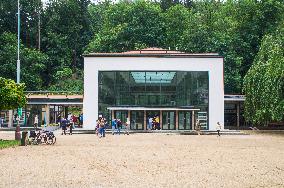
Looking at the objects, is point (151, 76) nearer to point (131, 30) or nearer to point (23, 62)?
point (131, 30)

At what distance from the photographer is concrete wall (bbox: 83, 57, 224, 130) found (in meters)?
44.9

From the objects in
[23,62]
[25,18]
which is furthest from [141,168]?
[25,18]

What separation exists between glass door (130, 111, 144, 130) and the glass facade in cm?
10

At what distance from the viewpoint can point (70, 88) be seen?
6388 centimetres

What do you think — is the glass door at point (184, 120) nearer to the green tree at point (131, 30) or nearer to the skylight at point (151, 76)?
the skylight at point (151, 76)

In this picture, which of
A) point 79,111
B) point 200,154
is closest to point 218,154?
point 200,154

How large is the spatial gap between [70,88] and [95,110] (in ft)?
66.0

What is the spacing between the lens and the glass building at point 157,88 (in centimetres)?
4478

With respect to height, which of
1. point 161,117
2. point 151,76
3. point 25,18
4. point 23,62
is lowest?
point 161,117

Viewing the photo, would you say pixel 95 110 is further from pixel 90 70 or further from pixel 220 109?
pixel 220 109

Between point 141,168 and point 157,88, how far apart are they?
28881mm

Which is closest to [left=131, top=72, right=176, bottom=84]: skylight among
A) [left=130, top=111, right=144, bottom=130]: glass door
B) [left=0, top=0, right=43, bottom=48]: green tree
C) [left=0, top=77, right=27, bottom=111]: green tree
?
[left=130, top=111, right=144, bottom=130]: glass door

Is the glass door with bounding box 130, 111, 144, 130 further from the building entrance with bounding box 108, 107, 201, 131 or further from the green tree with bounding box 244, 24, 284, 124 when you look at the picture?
the green tree with bounding box 244, 24, 284, 124

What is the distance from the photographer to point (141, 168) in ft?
54.4
